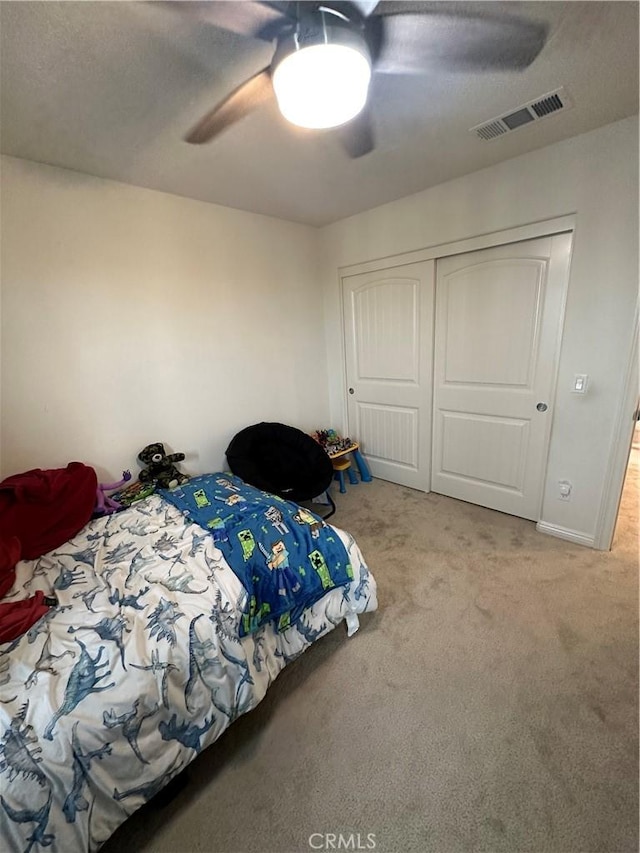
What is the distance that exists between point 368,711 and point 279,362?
2.52 meters

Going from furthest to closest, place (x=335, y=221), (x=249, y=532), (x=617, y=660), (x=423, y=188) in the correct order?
1. (x=335, y=221)
2. (x=423, y=188)
3. (x=249, y=532)
4. (x=617, y=660)

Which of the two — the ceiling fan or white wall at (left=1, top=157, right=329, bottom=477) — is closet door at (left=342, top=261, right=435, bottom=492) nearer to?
white wall at (left=1, top=157, right=329, bottom=477)

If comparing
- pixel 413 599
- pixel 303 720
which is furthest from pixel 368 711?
pixel 413 599

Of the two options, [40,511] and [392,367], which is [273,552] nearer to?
[40,511]

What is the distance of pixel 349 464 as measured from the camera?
342 cm

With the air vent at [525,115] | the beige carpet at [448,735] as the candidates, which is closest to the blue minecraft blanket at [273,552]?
the beige carpet at [448,735]

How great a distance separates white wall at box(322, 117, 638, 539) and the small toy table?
1531mm

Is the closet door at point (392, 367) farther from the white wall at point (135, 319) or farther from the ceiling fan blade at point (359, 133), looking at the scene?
the ceiling fan blade at point (359, 133)

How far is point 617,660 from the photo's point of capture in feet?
5.00

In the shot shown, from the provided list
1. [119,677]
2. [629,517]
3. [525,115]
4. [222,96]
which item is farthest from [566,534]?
[222,96]

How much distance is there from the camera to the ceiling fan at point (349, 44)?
3.16 feet

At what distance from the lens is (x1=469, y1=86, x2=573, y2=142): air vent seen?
5.14 ft

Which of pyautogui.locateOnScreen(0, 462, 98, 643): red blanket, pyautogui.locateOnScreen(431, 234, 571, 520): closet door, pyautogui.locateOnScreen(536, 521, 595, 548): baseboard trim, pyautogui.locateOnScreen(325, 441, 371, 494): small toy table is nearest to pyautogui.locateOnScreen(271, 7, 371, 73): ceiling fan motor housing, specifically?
pyautogui.locateOnScreen(431, 234, 571, 520): closet door

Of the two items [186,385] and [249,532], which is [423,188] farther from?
[249,532]
